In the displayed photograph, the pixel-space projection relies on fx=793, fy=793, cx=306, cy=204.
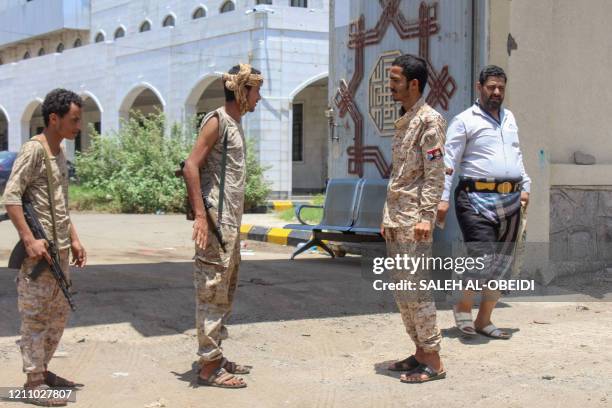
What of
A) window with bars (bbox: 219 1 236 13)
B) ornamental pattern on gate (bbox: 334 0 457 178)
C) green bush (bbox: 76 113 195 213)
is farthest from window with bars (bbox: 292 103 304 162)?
ornamental pattern on gate (bbox: 334 0 457 178)

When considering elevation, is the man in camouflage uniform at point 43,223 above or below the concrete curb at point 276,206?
above

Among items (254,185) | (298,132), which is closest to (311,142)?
(298,132)

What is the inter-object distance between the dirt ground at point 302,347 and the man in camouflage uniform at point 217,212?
0.96ft

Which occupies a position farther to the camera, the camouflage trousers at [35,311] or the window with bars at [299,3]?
the window with bars at [299,3]

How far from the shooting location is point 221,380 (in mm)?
4309

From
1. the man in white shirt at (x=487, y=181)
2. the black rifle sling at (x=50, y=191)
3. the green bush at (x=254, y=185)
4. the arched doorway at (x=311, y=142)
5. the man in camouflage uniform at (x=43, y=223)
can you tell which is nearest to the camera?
the man in camouflage uniform at (x=43, y=223)

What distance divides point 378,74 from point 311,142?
17561mm

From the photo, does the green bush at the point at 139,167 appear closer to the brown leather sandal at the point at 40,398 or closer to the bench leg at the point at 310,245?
the bench leg at the point at 310,245

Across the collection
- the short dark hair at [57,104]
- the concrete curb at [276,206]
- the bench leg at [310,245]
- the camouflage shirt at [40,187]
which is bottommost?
the concrete curb at [276,206]

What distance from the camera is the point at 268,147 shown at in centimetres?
2055

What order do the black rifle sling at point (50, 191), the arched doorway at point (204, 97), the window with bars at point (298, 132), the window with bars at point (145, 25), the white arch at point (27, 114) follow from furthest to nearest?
the white arch at point (27, 114) < the window with bars at point (145, 25) < the window with bars at point (298, 132) < the arched doorway at point (204, 97) < the black rifle sling at point (50, 191)

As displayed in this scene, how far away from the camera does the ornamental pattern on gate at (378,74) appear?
27.3ft

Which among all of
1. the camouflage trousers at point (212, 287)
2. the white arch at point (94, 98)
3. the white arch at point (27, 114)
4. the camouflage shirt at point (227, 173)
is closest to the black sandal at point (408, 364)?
the camouflage trousers at point (212, 287)

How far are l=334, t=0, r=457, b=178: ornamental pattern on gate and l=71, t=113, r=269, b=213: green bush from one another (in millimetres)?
8509
